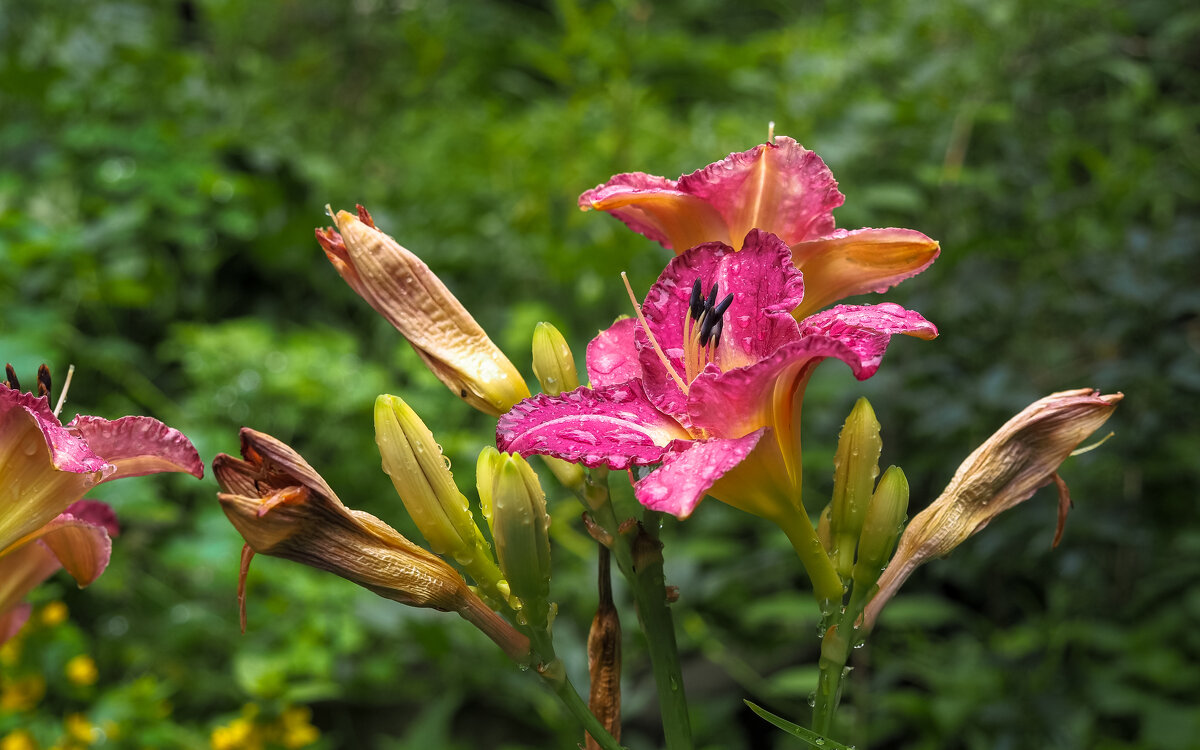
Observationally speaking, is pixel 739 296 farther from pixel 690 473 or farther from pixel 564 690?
pixel 564 690

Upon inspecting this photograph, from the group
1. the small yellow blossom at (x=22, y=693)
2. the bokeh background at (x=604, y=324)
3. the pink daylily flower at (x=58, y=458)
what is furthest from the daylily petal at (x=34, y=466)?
the small yellow blossom at (x=22, y=693)

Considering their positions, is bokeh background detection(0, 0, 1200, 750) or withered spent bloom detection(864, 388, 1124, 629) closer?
withered spent bloom detection(864, 388, 1124, 629)

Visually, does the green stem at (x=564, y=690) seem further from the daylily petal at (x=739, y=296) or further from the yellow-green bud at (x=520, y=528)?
the daylily petal at (x=739, y=296)

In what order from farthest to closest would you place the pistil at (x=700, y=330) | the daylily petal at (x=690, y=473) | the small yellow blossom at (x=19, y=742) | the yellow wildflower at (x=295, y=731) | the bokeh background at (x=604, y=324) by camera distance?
the bokeh background at (x=604, y=324), the yellow wildflower at (x=295, y=731), the small yellow blossom at (x=19, y=742), the pistil at (x=700, y=330), the daylily petal at (x=690, y=473)

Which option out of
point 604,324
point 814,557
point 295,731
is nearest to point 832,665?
point 814,557

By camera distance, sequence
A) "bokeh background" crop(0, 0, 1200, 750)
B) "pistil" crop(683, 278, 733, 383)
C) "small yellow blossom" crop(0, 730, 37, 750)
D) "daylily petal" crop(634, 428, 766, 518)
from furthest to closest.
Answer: "bokeh background" crop(0, 0, 1200, 750)
"small yellow blossom" crop(0, 730, 37, 750)
"pistil" crop(683, 278, 733, 383)
"daylily petal" crop(634, 428, 766, 518)

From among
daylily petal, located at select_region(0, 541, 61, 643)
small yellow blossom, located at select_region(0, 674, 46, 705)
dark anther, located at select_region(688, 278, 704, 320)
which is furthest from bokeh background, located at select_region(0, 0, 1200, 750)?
dark anther, located at select_region(688, 278, 704, 320)

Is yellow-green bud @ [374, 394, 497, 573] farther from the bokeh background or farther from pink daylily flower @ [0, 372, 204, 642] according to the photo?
the bokeh background
